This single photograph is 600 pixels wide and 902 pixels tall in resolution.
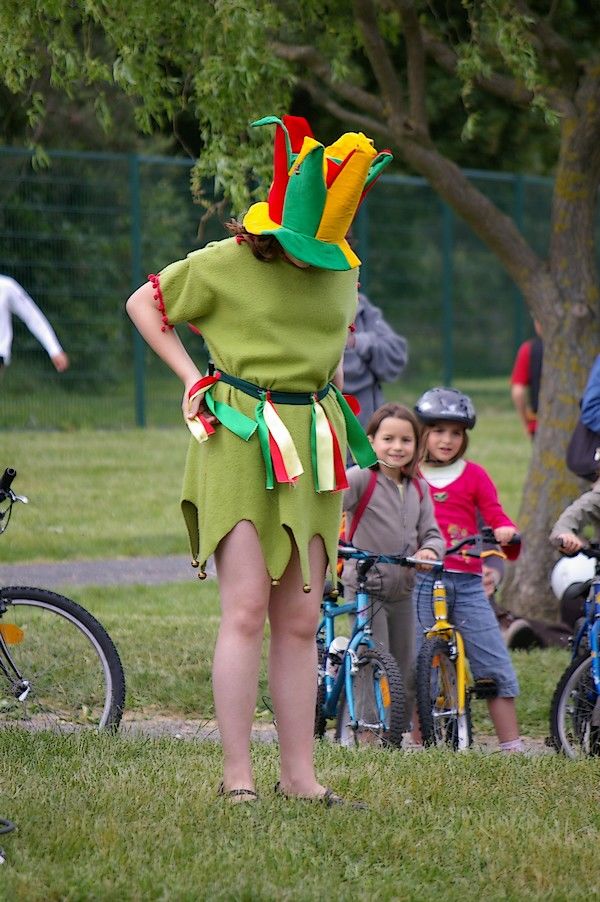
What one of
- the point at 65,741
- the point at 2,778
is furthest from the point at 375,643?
the point at 2,778

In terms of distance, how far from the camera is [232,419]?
14.3 ft

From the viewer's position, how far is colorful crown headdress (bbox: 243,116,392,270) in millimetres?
4293

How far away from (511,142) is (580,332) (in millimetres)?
16107

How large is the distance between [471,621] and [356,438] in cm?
209

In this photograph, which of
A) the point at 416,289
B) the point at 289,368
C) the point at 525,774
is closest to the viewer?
the point at 289,368

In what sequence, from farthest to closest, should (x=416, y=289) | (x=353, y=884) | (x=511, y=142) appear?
1. (x=511, y=142)
2. (x=416, y=289)
3. (x=353, y=884)

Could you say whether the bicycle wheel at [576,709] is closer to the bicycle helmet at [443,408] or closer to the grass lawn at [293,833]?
the grass lawn at [293,833]

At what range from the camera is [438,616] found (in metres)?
6.38

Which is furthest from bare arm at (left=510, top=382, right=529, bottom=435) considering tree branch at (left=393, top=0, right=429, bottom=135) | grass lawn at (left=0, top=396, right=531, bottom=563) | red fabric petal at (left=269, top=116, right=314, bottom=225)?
red fabric petal at (left=269, top=116, right=314, bottom=225)

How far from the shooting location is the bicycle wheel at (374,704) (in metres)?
5.92

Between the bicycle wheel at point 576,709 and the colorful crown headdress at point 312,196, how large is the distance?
248 centimetres

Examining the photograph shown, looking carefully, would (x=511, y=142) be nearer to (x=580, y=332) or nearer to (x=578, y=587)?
(x=580, y=332)

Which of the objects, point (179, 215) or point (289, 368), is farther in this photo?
point (179, 215)

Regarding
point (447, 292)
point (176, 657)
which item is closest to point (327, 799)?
point (176, 657)
